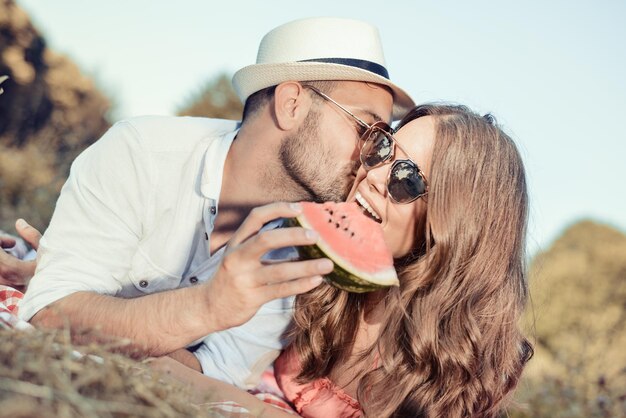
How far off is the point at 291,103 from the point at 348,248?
133cm

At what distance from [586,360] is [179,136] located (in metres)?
5.09

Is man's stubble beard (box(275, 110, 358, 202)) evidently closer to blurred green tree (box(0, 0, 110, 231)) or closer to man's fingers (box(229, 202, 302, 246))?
man's fingers (box(229, 202, 302, 246))

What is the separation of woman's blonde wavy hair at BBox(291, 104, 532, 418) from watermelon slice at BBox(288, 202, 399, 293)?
0.48m

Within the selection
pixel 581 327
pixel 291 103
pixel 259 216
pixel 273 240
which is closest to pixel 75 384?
pixel 273 240

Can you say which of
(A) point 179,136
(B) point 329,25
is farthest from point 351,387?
(B) point 329,25

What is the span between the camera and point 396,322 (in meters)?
3.92

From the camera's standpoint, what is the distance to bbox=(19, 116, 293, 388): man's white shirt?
365 centimetres

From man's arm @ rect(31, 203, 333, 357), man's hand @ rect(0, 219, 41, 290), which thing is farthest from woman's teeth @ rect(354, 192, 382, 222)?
man's hand @ rect(0, 219, 41, 290)

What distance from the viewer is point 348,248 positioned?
10.2ft

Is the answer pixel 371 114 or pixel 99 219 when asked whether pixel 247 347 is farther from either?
pixel 371 114

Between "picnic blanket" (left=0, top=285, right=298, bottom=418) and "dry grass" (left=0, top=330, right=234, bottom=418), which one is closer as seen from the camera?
"dry grass" (left=0, top=330, right=234, bottom=418)

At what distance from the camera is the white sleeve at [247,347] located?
13.4ft

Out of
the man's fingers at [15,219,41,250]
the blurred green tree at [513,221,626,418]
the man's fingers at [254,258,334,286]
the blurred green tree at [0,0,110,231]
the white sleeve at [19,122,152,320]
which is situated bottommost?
the blurred green tree at [513,221,626,418]

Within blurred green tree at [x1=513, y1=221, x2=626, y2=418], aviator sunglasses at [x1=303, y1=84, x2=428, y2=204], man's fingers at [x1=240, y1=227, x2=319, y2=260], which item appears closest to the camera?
man's fingers at [x1=240, y1=227, x2=319, y2=260]
